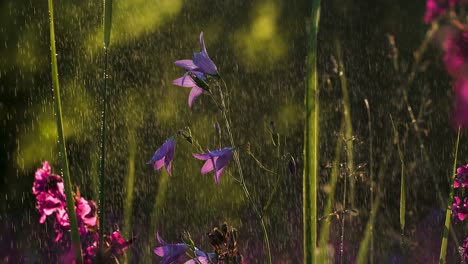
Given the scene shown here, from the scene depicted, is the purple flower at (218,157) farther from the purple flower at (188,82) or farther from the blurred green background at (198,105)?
the blurred green background at (198,105)

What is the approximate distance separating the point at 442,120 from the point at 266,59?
2.76 ft

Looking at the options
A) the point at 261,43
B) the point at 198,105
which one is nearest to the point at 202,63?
the point at 198,105

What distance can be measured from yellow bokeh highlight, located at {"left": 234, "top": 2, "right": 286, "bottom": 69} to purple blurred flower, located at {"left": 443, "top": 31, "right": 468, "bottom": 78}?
2.83 m

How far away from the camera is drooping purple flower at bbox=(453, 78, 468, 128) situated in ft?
3.86

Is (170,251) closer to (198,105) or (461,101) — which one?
(461,101)

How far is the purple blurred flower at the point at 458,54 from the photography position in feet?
3.55

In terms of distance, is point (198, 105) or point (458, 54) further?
point (198, 105)

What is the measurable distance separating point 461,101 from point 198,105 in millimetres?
2659

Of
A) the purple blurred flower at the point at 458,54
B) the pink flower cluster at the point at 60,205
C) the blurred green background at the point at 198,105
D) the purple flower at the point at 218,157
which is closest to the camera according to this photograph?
the purple blurred flower at the point at 458,54

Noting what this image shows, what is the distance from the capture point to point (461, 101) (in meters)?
1.24

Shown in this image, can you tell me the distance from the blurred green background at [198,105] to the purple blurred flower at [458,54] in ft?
7.54

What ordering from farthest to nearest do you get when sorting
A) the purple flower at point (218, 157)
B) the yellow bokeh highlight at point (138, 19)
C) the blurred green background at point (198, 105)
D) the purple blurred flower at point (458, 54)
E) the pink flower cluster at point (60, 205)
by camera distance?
the yellow bokeh highlight at point (138, 19) < the blurred green background at point (198, 105) < the pink flower cluster at point (60, 205) < the purple flower at point (218, 157) < the purple blurred flower at point (458, 54)

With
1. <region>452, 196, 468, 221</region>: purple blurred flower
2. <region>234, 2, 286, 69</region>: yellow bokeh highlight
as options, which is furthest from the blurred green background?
<region>452, 196, 468, 221</region>: purple blurred flower

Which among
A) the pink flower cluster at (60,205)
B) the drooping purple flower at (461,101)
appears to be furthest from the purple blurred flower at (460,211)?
the pink flower cluster at (60,205)
